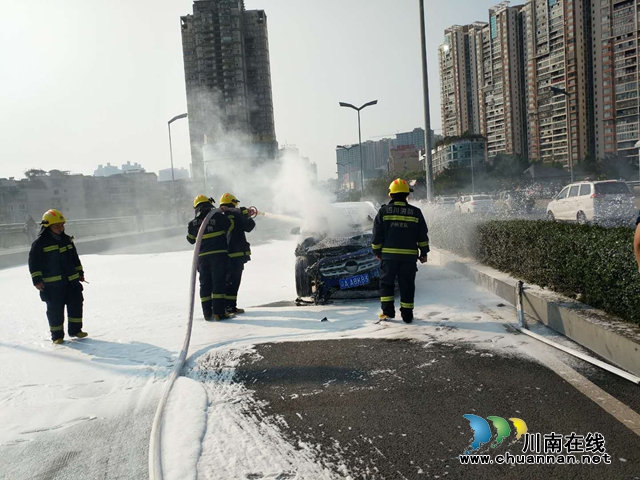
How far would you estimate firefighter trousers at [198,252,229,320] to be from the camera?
7883 millimetres

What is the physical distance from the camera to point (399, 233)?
7156 millimetres

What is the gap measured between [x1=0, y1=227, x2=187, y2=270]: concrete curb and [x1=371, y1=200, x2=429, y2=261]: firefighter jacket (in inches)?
636

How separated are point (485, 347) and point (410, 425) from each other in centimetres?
212

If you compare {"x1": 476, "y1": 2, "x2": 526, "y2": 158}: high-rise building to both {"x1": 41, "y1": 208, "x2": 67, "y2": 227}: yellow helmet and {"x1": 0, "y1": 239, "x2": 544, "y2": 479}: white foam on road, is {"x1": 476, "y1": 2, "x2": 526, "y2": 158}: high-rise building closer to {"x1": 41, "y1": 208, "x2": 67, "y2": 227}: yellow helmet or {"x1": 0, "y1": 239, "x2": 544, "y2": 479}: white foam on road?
{"x1": 0, "y1": 239, "x2": 544, "y2": 479}: white foam on road

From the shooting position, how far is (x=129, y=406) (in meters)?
4.53

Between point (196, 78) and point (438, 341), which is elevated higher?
point (196, 78)

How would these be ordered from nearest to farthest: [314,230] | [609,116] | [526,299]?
[526,299] < [314,230] < [609,116]

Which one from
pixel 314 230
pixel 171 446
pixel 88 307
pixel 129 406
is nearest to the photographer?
pixel 171 446

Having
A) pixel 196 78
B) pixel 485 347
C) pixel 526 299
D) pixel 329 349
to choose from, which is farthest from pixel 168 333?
pixel 196 78

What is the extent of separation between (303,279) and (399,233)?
2.37m

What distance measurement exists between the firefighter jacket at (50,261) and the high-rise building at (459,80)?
98777 mm

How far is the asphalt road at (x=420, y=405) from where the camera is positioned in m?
3.23

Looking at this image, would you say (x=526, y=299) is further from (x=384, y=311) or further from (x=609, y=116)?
(x=609, y=116)

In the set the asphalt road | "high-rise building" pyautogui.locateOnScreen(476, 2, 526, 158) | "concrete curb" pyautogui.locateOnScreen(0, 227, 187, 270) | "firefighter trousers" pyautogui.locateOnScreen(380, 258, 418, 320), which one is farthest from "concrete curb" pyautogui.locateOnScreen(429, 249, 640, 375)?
"high-rise building" pyautogui.locateOnScreen(476, 2, 526, 158)
